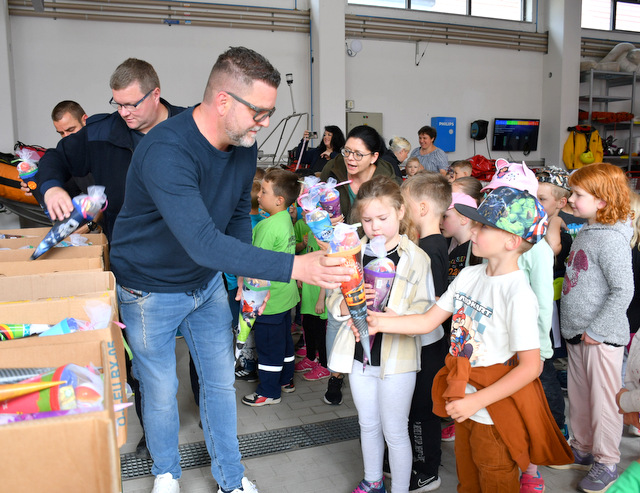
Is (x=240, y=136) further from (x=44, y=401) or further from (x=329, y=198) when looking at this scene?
(x=44, y=401)

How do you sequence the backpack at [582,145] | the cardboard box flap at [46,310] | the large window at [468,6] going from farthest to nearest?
the backpack at [582,145] → the large window at [468,6] → the cardboard box flap at [46,310]

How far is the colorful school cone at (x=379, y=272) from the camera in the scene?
6.63ft

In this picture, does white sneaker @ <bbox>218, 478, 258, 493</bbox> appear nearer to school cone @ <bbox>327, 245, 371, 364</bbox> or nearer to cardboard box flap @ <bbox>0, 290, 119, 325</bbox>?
school cone @ <bbox>327, 245, 371, 364</bbox>

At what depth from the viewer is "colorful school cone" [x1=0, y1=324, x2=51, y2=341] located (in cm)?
147

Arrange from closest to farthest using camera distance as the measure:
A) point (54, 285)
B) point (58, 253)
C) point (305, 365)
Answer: point (54, 285) → point (58, 253) → point (305, 365)

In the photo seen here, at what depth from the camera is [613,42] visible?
11.3 metres

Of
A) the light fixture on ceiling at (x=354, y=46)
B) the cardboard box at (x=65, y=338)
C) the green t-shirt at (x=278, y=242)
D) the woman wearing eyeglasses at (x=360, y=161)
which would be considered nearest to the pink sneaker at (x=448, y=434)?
the green t-shirt at (x=278, y=242)

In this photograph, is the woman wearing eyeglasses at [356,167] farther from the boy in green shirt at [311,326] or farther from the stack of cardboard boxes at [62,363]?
the stack of cardboard boxes at [62,363]

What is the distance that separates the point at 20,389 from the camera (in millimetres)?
1063

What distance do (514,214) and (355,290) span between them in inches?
24.2

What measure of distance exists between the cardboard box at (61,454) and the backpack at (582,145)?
10580 millimetres

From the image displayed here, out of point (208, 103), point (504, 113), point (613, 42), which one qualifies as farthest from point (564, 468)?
point (613, 42)

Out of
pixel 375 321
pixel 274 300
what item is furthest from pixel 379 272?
pixel 274 300

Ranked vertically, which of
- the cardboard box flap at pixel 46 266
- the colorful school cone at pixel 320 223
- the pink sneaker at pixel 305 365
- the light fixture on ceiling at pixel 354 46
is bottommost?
the pink sneaker at pixel 305 365
